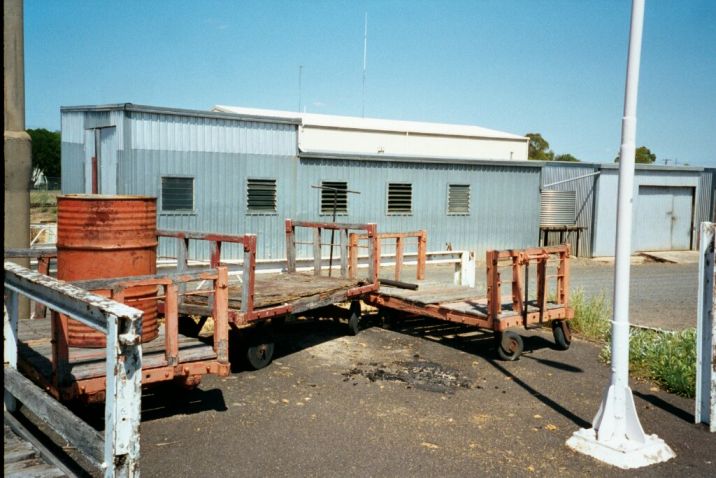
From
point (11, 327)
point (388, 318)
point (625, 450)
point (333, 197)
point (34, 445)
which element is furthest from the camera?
point (333, 197)

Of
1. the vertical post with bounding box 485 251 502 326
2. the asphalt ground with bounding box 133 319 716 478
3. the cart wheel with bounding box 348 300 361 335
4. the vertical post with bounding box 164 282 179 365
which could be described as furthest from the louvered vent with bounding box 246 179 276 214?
the vertical post with bounding box 164 282 179 365

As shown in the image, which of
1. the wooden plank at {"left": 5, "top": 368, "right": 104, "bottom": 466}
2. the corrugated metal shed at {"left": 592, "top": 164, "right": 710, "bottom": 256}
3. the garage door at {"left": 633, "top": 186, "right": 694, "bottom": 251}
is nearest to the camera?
the wooden plank at {"left": 5, "top": 368, "right": 104, "bottom": 466}

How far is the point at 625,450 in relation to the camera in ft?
18.4

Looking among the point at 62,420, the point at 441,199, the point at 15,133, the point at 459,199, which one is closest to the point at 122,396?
the point at 62,420

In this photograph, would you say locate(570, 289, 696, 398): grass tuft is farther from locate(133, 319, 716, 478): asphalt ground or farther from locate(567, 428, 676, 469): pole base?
locate(567, 428, 676, 469): pole base

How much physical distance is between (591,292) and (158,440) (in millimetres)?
12441

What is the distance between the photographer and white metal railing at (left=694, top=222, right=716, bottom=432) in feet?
Answer: 21.0

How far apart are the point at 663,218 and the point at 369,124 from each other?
12.3 m

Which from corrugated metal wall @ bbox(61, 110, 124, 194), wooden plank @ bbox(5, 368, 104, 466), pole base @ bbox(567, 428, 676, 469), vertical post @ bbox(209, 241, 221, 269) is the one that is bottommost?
pole base @ bbox(567, 428, 676, 469)

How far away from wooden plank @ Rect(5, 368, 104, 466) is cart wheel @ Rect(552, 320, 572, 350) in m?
7.30

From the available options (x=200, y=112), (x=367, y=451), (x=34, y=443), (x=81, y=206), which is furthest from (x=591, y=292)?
(x=34, y=443)

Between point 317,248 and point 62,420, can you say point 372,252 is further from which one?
point 62,420

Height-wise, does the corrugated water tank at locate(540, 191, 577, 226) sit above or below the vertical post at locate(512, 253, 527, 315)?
above

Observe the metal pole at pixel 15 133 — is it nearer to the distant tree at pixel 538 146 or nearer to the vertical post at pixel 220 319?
the vertical post at pixel 220 319
